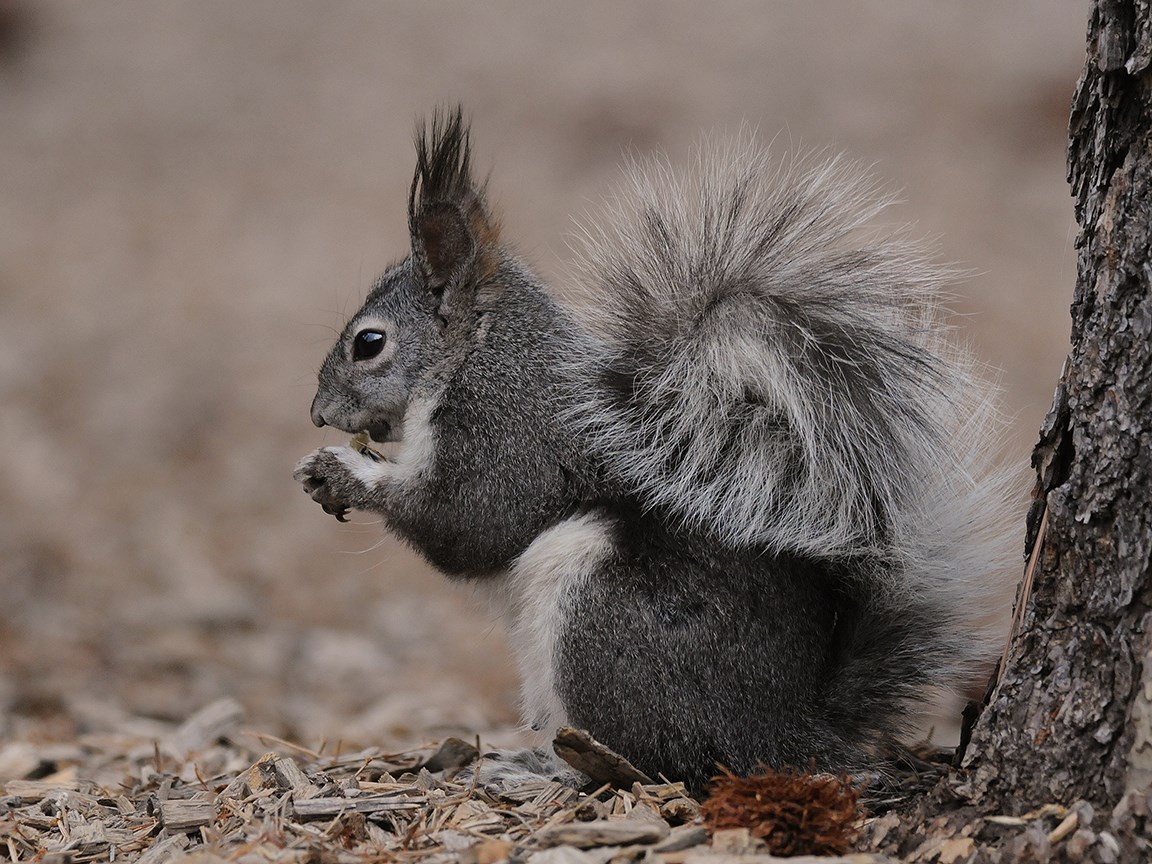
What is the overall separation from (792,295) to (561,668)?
80cm

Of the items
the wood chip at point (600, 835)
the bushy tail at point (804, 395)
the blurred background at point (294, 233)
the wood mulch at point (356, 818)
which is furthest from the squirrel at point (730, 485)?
the blurred background at point (294, 233)

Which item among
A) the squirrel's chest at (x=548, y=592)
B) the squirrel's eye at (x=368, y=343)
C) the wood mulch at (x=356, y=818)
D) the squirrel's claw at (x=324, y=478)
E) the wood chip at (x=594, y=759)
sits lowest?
the wood mulch at (x=356, y=818)

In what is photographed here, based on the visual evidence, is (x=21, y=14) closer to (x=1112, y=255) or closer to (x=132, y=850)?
(x=132, y=850)

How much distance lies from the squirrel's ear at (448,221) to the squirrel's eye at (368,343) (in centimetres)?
16

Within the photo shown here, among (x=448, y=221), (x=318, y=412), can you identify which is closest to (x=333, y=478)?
(x=318, y=412)

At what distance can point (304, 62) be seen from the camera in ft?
27.2

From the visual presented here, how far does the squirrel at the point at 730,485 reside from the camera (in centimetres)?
209

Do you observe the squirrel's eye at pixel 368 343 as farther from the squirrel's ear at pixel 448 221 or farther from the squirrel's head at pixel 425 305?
the squirrel's ear at pixel 448 221

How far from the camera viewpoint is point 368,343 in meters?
2.63

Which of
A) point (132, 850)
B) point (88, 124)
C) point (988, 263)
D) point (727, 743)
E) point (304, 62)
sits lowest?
point (132, 850)

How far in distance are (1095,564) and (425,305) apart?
1465 mm

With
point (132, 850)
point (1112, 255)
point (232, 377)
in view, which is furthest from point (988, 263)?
point (132, 850)

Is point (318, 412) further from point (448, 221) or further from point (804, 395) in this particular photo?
point (804, 395)

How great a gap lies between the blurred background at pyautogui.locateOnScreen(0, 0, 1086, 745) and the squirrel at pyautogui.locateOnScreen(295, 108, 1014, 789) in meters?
0.43
